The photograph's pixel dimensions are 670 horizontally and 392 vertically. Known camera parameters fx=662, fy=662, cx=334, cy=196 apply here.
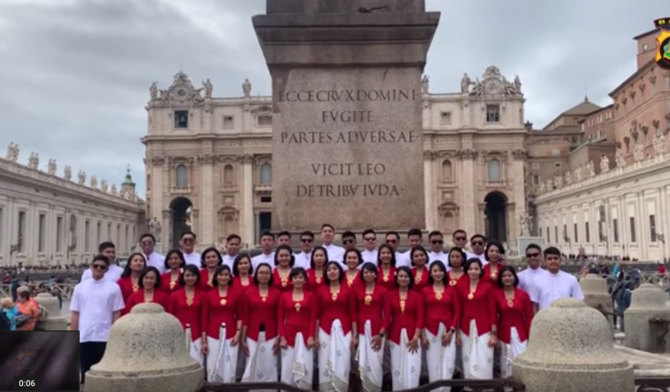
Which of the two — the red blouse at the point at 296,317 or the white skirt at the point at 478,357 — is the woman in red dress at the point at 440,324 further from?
the red blouse at the point at 296,317

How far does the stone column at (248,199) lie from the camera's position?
8950cm

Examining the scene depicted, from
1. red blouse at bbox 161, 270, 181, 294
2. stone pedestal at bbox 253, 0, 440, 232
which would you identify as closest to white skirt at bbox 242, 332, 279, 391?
red blouse at bbox 161, 270, 181, 294

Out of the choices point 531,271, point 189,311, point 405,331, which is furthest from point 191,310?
point 531,271

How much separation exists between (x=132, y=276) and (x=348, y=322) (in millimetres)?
2457

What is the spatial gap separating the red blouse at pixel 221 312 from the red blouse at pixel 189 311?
0.23 ft

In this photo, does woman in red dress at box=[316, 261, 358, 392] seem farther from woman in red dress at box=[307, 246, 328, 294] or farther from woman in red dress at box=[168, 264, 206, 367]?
woman in red dress at box=[168, 264, 206, 367]

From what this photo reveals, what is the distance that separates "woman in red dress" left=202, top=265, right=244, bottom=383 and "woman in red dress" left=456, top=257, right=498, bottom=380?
2262 millimetres

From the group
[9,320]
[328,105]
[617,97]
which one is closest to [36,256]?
[9,320]

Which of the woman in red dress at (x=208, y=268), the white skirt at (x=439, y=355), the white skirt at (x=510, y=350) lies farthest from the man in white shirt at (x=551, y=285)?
the woman in red dress at (x=208, y=268)

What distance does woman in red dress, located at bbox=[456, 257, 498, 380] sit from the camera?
21.3 feet

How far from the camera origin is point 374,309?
6.59 meters

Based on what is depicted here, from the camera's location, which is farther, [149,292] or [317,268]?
[317,268]

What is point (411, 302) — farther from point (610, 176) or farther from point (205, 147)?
point (205, 147)

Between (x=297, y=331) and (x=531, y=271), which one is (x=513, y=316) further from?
(x=297, y=331)
